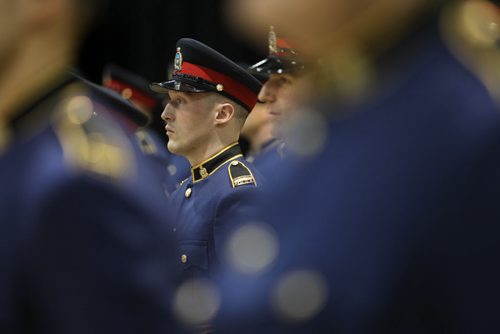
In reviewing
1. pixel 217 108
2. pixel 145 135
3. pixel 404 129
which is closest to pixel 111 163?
pixel 404 129

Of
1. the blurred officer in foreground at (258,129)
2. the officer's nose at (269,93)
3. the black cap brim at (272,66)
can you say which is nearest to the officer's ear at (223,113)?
the black cap brim at (272,66)

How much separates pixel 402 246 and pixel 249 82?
5.78ft

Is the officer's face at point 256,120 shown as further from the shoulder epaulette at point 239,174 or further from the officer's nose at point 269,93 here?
the shoulder epaulette at point 239,174

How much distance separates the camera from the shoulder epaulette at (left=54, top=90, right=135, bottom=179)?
2.54ft

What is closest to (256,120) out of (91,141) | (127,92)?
(127,92)

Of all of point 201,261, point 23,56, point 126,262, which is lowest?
point 201,261

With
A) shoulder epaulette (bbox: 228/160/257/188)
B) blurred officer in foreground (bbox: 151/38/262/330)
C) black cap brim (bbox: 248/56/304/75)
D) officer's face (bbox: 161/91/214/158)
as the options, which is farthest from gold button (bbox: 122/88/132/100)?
shoulder epaulette (bbox: 228/160/257/188)

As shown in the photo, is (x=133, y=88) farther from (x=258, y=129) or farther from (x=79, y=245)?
(x=79, y=245)

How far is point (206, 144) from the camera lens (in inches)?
85.6

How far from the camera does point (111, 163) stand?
784mm

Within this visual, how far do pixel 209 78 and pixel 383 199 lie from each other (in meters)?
1.72

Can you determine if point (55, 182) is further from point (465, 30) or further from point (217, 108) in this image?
point (217, 108)

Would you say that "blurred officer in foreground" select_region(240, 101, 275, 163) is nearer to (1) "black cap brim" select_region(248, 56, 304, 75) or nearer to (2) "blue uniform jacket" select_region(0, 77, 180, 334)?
(1) "black cap brim" select_region(248, 56, 304, 75)

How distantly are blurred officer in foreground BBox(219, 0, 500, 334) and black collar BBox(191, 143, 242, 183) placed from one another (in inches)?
59.5
